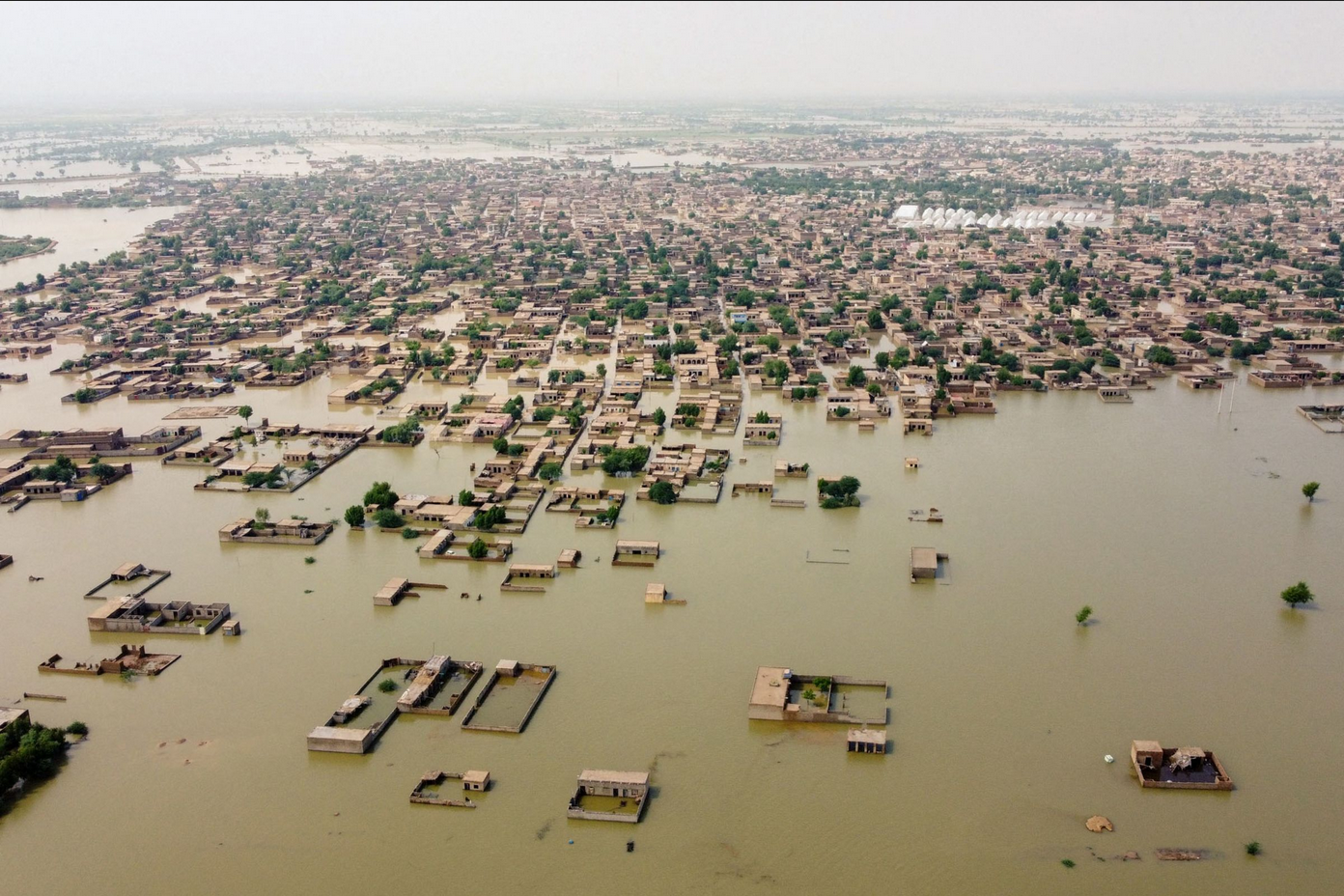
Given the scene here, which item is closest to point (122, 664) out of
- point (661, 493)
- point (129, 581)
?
point (129, 581)

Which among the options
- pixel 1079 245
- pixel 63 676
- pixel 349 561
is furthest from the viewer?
pixel 1079 245

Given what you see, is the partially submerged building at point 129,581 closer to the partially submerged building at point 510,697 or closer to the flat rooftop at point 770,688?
the partially submerged building at point 510,697

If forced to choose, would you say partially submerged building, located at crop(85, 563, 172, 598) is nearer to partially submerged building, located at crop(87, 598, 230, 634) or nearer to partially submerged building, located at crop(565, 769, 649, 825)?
partially submerged building, located at crop(87, 598, 230, 634)

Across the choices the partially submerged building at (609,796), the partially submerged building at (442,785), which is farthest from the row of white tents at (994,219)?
the partially submerged building at (442,785)

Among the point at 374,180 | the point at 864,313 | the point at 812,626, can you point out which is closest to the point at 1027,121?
the point at 374,180

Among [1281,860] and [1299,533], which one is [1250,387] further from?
[1281,860]

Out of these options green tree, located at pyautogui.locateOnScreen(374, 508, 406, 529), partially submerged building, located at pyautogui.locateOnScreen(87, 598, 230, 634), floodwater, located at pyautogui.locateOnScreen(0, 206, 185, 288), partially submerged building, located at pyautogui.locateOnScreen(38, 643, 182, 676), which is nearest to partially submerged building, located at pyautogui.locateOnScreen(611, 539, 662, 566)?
green tree, located at pyautogui.locateOnScreen(374, 508, 406, 529)

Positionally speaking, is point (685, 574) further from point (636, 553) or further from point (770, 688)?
point (770, 688)
